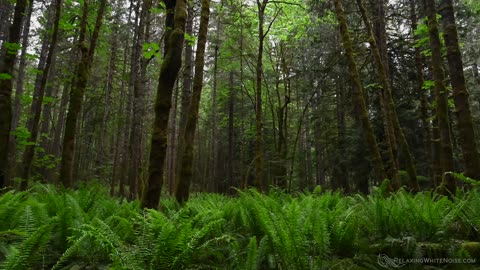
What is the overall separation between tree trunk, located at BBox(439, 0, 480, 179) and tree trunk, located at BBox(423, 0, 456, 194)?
0.21 meters

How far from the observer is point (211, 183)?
29797mm

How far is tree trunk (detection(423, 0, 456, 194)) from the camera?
6238 millimetres

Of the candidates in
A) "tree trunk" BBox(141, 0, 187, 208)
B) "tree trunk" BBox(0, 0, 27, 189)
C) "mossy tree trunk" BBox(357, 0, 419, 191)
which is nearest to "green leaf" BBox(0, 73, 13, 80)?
"tree trunk" BBox(0, 0, 27, 189)

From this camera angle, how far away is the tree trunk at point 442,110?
6238mm

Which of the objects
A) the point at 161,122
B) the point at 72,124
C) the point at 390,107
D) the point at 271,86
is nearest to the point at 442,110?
the point at 390,107

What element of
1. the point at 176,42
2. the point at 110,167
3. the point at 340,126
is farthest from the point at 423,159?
the point at 110,167

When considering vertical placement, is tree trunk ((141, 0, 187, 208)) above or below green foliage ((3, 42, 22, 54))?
below

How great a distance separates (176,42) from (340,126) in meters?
14.4

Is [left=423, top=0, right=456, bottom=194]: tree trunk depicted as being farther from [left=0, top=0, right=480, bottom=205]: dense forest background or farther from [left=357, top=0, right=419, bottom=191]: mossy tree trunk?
[left=357, top=0, right=419, bottom=191]: mossy tree trunk

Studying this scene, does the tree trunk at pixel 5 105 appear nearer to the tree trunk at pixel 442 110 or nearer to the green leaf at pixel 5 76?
the green leaf at pixel 5 76

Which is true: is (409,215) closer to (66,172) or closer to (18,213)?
(18,213)

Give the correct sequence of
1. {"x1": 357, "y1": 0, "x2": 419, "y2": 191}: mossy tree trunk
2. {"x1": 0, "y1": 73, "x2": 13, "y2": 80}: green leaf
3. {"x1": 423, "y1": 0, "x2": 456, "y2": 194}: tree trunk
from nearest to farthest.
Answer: {"x1": 0, "y1": 73, "x2": 13, "y2": 80}: green leaf, {"x1": 423, "y1": 0, "x2": 456, "y2": 194}: tree trunk, {"x1": 357, "y1": 0, "x2": 419, "y2": 191}: mossy tree trunk

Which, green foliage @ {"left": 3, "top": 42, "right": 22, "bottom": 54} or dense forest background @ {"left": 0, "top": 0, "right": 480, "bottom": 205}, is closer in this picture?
green foliage @ {"left": 3, "top": 42, "right": 22, "bottom": 54}

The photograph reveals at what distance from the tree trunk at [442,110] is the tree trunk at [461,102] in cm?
21
